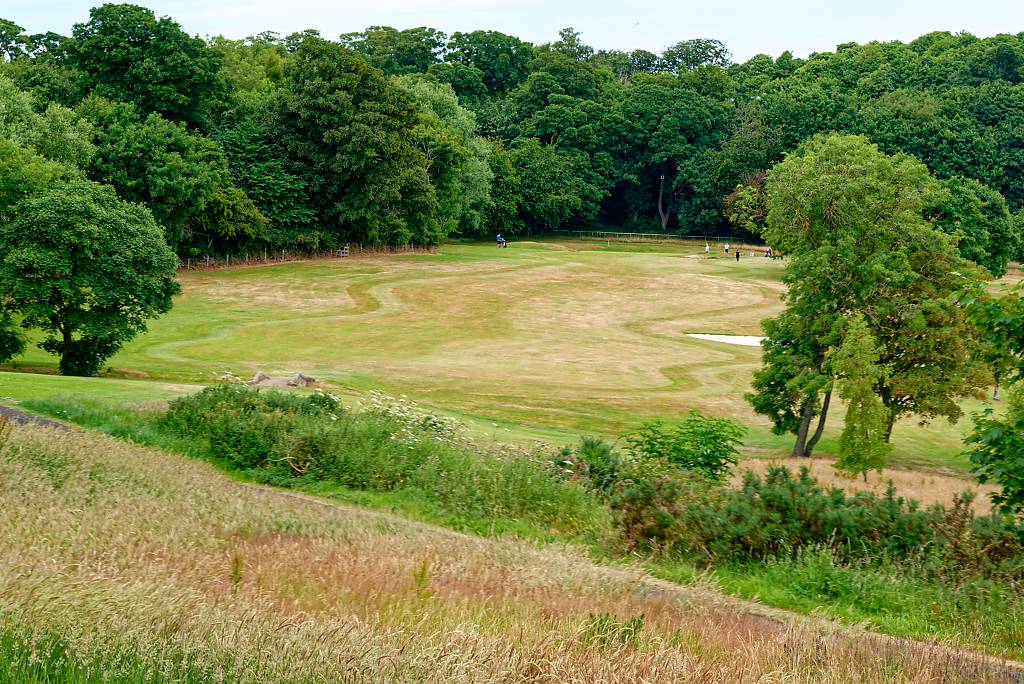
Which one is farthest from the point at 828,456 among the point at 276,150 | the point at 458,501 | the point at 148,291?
the point at 276,150

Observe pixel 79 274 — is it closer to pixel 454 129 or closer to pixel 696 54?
pixel 454 129

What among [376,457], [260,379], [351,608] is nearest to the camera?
[351,608]

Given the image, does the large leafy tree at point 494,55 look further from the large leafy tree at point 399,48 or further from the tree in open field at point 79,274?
the tree in open field at point 79,274

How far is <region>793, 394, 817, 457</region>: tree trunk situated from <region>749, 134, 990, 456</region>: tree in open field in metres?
0.03

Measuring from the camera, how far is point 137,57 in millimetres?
68188

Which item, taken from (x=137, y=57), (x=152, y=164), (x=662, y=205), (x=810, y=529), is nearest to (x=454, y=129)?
(x=137, y=57)

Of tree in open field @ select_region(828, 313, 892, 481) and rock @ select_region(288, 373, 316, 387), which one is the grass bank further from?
tree in open field @ select_region(828, 313, 892, 481)

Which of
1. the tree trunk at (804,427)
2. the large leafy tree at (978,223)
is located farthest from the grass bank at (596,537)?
the large leafy tree at (978,223)

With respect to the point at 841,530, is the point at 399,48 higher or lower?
higher

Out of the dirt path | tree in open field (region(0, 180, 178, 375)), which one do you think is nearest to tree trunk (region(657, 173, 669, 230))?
tree in open field (region(0, 180, 178, 375))

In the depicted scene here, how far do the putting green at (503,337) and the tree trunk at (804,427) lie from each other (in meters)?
→ 1.31

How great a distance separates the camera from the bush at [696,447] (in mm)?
19781

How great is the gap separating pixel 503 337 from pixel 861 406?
85.0 ft

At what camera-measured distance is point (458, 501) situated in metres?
Answer: 14.5
